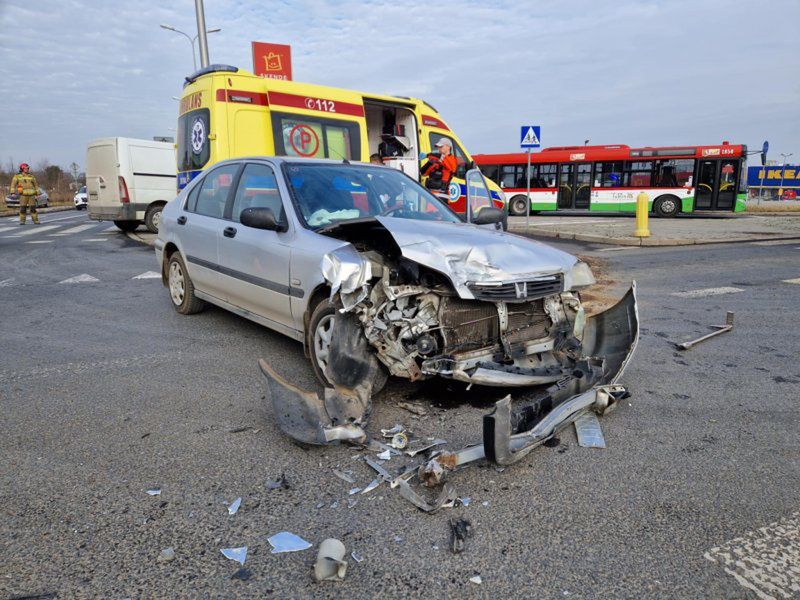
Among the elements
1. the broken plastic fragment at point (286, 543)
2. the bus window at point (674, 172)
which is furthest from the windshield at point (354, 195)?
the bus window at point (674, 172)

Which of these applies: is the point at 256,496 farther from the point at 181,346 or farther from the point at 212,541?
the point at 181,346

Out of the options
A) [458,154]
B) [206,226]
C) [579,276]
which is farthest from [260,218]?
[458,154]

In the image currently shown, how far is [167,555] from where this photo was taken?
223 centimetres

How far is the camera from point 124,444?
10.5ft

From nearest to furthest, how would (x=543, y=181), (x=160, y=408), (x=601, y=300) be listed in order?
(x=160, y=408), (x=601, y=300), (x=543, y=181)

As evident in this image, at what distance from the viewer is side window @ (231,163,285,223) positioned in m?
4.57

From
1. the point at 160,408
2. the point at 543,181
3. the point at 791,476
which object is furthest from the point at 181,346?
the point at 543,181

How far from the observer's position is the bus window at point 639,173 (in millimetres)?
23422

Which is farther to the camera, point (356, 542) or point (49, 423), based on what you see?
point (49, 423)

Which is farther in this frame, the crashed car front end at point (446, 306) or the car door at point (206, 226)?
the car door at point (206, 226)

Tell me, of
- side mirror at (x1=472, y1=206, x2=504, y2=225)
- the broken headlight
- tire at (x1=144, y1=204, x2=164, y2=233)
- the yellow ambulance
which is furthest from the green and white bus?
the broken headlight

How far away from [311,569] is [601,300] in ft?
19.3

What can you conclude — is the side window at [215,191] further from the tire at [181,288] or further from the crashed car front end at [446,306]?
the crashed car front end at [446,306]

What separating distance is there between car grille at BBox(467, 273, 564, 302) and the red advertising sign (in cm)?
1401
